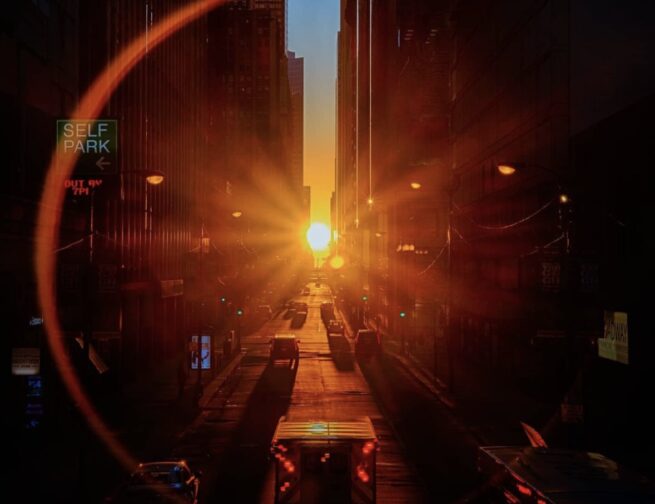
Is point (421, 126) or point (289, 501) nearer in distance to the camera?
point (289, 501)

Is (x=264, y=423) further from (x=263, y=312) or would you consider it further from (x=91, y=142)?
(x=263, y=312)

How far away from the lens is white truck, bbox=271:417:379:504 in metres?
16.2

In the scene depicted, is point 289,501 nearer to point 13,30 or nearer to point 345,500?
point 345,500

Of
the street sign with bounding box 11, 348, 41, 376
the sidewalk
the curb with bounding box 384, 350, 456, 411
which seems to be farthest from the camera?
the curb with bounding box 384, 350, 456, 411

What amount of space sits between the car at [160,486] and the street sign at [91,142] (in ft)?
42.5

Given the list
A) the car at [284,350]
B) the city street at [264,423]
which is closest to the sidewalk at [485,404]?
the city street at [264,423]

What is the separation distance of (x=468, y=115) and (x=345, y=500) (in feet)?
141

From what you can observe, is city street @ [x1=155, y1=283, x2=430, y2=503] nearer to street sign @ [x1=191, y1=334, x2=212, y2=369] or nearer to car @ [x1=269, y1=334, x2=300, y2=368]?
car @ [x1=269, y1=334, x2=300, y2=368]

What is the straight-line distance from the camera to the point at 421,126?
76250mm

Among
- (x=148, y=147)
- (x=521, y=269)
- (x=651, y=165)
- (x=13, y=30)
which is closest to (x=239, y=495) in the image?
(x=651, y=165)

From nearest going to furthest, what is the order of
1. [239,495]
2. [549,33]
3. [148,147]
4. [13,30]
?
[239,495] → [13,30] → [549,33] → [148,147]

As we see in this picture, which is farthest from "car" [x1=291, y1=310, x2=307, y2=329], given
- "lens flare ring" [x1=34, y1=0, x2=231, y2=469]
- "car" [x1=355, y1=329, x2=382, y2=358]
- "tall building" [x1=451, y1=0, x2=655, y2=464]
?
"lens flare ring" [x1=34, y1=0, x2=231, y2=469]

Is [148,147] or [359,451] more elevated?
[148,147]

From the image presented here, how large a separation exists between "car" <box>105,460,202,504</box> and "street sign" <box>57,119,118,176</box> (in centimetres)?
1296
